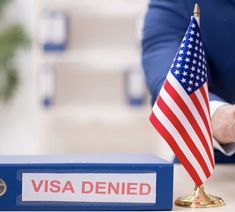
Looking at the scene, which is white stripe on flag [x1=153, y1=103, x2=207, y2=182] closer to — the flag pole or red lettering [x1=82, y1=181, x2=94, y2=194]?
the flag pole

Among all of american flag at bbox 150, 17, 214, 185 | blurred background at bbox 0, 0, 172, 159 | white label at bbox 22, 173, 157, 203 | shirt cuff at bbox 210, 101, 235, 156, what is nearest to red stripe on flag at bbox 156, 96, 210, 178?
american flag at bbox 150, 17, 214, 185

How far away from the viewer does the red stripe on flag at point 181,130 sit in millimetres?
1134

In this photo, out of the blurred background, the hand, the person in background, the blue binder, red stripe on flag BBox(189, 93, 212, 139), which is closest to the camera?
the blue binder

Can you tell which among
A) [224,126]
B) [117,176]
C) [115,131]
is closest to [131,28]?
[115,131]

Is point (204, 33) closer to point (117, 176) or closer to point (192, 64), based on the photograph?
point (192, 64)

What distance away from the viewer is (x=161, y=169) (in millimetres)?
1060

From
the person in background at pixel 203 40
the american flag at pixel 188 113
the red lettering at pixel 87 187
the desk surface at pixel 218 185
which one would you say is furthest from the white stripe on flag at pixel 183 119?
the person in background at pixel 203 40

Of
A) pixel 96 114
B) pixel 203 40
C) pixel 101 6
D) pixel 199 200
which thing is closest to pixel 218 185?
pixel 199 200

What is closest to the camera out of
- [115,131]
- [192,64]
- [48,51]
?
[192,64]

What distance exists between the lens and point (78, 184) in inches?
41.1

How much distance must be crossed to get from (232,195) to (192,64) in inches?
11.1

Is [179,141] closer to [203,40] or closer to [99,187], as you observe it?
[99,187]

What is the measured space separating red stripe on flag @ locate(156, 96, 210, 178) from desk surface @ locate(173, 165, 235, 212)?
0.08m

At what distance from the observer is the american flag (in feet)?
3.73
